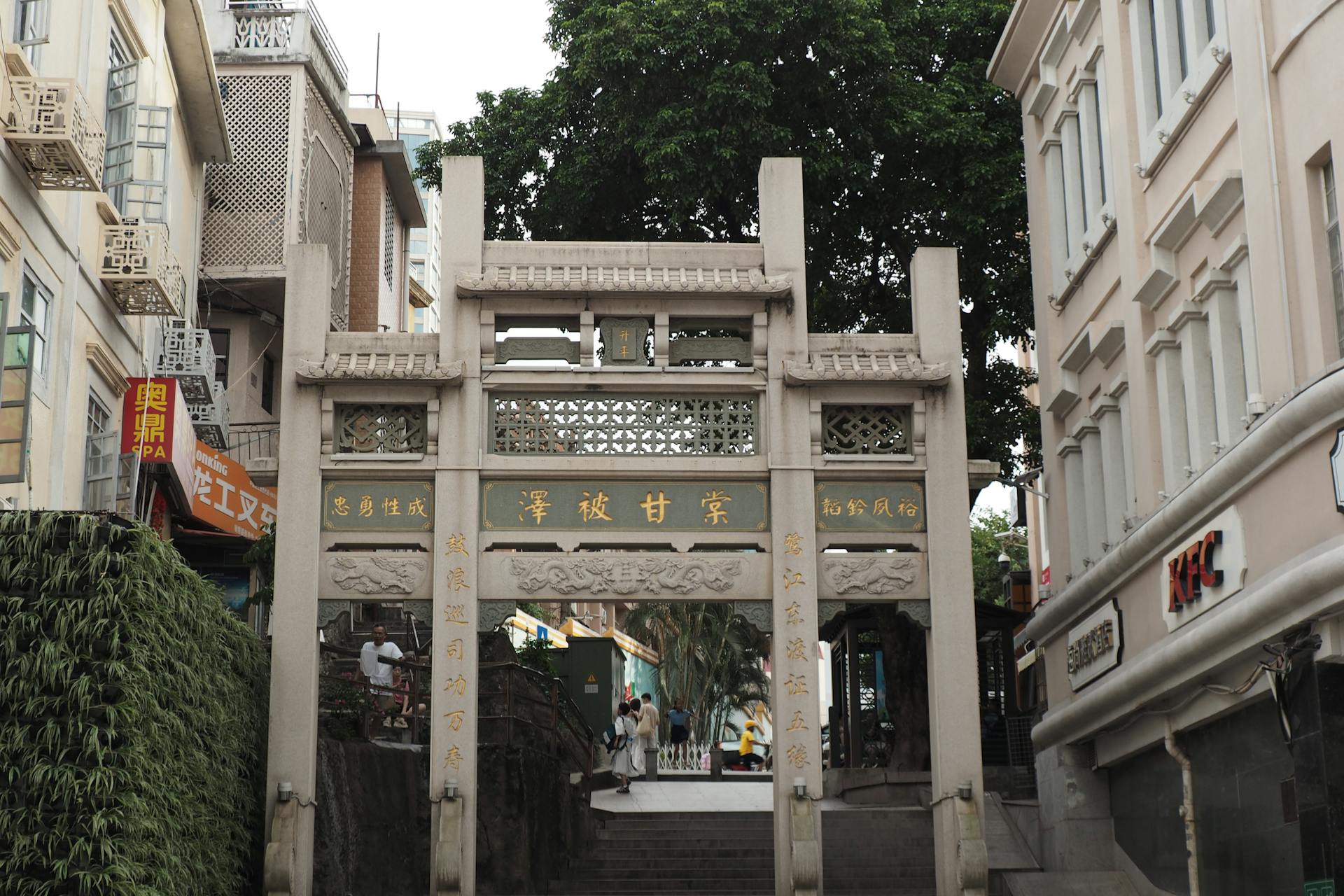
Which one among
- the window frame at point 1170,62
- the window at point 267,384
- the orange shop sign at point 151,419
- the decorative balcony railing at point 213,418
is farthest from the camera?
the window at point 267,384

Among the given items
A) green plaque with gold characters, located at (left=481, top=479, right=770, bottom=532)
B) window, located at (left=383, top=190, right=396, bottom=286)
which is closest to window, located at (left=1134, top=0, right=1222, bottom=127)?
green plaque with gold characters, located at (left=481, top=479, right=770, bottom=532)

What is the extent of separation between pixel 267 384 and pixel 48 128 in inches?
603

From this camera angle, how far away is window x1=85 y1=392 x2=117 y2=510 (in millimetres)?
17766

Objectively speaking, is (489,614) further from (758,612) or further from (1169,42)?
(1169,42)

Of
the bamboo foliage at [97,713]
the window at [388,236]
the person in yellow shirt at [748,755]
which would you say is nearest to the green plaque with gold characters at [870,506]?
the bamboo foliage at [97,713]

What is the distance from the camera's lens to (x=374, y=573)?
570 inches

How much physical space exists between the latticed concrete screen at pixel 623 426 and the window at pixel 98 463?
212 inches

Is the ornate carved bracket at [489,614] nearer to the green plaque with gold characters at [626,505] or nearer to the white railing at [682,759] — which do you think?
the green plaque with gold characters at [626,505]

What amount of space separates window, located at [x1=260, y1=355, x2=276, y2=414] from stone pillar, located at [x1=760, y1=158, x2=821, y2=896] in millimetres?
15756

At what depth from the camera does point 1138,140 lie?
51.9ft

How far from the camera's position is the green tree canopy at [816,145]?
924 inches

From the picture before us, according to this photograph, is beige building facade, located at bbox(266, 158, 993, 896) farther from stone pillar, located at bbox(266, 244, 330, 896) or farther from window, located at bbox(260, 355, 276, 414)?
window, located at bbox(260, 355, 276, 414)

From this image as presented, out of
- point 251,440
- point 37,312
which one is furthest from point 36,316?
point 251,440

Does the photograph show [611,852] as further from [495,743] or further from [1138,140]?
[1138,140]
